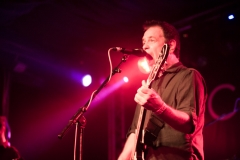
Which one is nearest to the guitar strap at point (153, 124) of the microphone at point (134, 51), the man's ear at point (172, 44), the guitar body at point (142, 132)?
the guitar body at point (142, 132)

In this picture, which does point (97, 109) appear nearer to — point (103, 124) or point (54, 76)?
point (103, 124)

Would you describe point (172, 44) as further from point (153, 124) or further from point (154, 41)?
point (153, 124)

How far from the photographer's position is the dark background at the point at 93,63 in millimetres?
5516

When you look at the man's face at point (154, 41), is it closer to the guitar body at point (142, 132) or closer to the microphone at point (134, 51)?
the microphone at point (134, 51)

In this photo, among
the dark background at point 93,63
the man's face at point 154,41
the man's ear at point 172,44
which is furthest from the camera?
the dark background at point 93,63

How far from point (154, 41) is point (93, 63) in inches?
180

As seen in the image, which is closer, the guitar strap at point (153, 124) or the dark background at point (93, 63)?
the guitar strap at point (153, 124)

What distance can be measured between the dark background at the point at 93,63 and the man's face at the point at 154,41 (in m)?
2.51

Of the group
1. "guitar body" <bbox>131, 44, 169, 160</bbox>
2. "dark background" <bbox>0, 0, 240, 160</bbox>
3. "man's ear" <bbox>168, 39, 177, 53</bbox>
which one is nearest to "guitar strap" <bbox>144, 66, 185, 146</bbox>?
"guitar body" <bbox>131, 44, 169, 160</bbox>

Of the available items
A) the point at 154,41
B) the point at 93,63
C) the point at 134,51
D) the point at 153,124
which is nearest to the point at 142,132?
the point at 153,124

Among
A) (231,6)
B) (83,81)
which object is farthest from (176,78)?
(83,81)

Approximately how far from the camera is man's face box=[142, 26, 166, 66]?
2934 mm

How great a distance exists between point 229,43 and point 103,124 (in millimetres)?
3193

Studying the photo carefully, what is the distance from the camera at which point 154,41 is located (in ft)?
9.88
